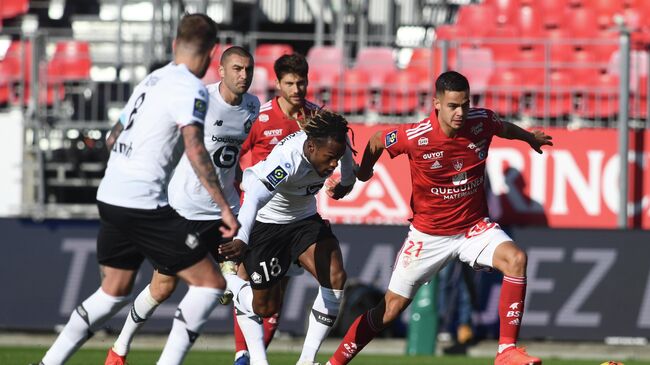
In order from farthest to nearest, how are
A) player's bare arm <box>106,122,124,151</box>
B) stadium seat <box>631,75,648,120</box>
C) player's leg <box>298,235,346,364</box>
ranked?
stadium seat <box>631,75,648,120</box>
player's leg <box>298,235,346,364</box>
player's bare arm <box>106,122,124,151</box>

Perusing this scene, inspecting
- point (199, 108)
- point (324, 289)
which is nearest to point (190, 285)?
→ point (199, 108)

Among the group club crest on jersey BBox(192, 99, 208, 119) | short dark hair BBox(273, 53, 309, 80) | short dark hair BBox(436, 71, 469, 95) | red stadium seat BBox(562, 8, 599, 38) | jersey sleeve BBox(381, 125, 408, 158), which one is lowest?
jersey sleeve BBox(381, 125, 408, 158)

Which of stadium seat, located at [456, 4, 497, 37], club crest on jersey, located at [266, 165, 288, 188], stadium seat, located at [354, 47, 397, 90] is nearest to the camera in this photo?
club crest on jersey, located at [266, 165, 288, 188]

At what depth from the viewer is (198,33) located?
7.70m

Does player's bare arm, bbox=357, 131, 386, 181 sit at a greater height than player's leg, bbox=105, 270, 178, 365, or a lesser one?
greater

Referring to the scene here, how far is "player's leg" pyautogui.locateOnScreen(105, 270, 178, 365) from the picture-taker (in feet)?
31.0

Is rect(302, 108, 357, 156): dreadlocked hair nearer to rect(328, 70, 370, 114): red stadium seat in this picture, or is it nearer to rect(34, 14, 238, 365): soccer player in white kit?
rect(34, 14, 238, 365): soccer player in white kit

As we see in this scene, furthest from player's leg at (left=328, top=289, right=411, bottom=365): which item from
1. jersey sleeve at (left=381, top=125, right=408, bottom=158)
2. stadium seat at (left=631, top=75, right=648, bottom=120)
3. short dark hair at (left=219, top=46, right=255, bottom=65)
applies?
stadium seat at (left=631, top=75, right=648, bottom=120)

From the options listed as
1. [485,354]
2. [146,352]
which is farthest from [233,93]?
[485,354]

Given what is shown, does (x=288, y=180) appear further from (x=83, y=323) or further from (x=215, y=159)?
(x=83, y=323)

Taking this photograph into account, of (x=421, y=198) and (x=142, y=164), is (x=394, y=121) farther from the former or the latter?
(x=142, y=164)

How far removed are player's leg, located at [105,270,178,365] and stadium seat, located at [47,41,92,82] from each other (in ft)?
27.7

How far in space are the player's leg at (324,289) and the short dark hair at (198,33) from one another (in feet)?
8.65

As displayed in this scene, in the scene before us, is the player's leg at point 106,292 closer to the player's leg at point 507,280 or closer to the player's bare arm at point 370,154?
the player's bare arm at point 370,154
